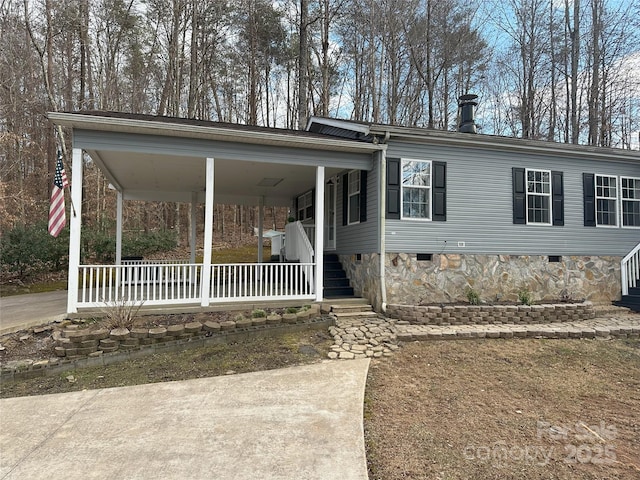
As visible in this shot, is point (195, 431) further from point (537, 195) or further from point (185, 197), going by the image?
point (185, 197)

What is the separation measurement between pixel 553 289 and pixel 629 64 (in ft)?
42.5

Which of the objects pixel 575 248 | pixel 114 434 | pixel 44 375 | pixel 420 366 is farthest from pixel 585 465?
pixel 575 248

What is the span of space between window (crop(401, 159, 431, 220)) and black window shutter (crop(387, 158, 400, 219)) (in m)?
0.14

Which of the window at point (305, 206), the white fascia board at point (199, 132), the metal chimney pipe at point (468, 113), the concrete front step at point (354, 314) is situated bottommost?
the concrete front step at point (354, 314)

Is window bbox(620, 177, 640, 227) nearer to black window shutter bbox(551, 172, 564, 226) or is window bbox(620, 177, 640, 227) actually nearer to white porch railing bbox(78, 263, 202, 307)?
black window shutter bbox(551, 172, 564, 226)

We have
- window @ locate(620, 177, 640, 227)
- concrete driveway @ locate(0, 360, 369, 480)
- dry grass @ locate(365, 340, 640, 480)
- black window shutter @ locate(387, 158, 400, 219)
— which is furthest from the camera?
window @ locate(620, 177, 640, 227)

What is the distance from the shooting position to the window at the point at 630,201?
9.04 metres

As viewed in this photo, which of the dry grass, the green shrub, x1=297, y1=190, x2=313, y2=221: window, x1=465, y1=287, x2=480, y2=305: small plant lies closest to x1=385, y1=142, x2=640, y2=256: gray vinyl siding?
x1=465, y1=287, x2=480, y2=305: small plant

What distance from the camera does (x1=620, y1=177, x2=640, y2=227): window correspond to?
9039 millimetres

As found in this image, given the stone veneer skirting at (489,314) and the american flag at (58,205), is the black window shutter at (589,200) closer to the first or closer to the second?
the stone veneer skirting at (489,314)

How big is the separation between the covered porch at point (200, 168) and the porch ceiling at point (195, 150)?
15 millimetres

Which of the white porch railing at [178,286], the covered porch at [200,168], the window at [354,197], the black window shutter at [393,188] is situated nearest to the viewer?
the covered porch at [200,168]

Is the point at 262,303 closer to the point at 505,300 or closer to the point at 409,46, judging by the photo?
the point at 505,300

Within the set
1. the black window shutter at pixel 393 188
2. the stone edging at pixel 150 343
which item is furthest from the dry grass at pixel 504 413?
the black window shutter at pixel 393 188
